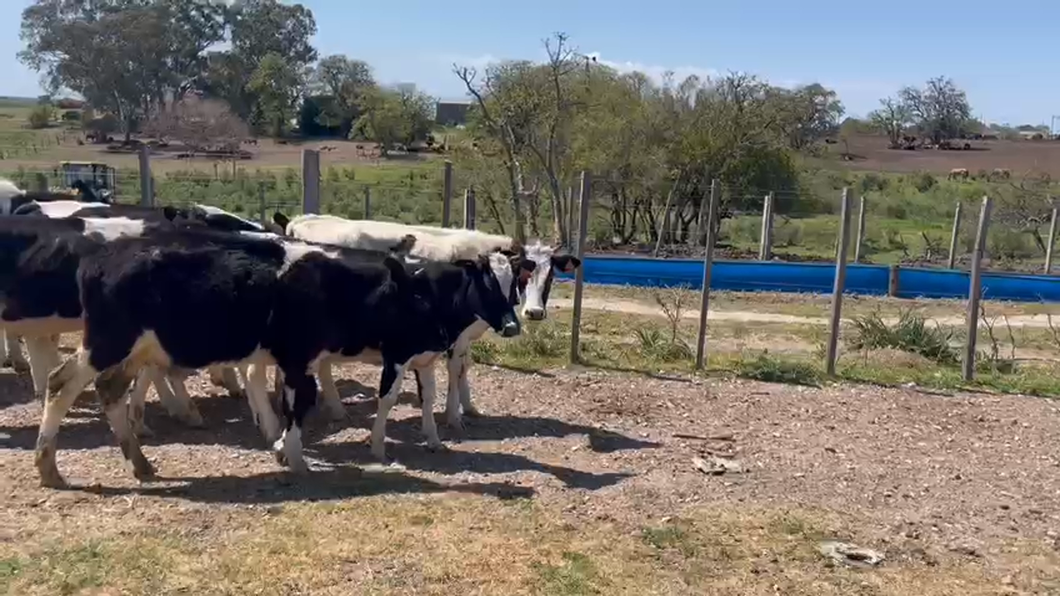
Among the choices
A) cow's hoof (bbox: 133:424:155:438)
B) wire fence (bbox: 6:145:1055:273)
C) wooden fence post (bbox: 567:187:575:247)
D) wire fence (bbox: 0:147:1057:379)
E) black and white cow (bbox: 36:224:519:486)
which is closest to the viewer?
black and white cow (bbox: 36:224:519:486)

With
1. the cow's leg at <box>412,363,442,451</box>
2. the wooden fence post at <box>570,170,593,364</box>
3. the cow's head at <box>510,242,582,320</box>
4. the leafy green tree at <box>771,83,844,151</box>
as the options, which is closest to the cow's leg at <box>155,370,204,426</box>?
the cow's leg at <box>412,363,442,451</box>

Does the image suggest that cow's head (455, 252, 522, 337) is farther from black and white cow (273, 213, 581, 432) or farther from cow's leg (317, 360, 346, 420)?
cow's leg (317, 360, 346, 420)

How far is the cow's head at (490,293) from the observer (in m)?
9.84

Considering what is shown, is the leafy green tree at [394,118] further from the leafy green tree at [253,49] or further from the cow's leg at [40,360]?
the cow's leg at [40,360]

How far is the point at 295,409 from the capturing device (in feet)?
29.0

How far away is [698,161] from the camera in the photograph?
31547mm

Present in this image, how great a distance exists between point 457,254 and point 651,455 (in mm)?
2855

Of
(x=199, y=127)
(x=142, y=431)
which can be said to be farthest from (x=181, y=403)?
(x=199, y=127)

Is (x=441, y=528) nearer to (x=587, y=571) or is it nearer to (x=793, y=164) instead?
(x=587, y=571)

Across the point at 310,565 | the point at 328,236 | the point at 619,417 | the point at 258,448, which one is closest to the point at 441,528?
the point at 310,565

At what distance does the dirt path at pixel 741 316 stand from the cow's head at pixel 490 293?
31.9 feet

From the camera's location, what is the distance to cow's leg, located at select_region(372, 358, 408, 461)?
935cm

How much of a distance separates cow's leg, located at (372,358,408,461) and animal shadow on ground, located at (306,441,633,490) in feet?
0.34

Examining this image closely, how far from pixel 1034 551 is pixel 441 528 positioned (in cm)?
393
